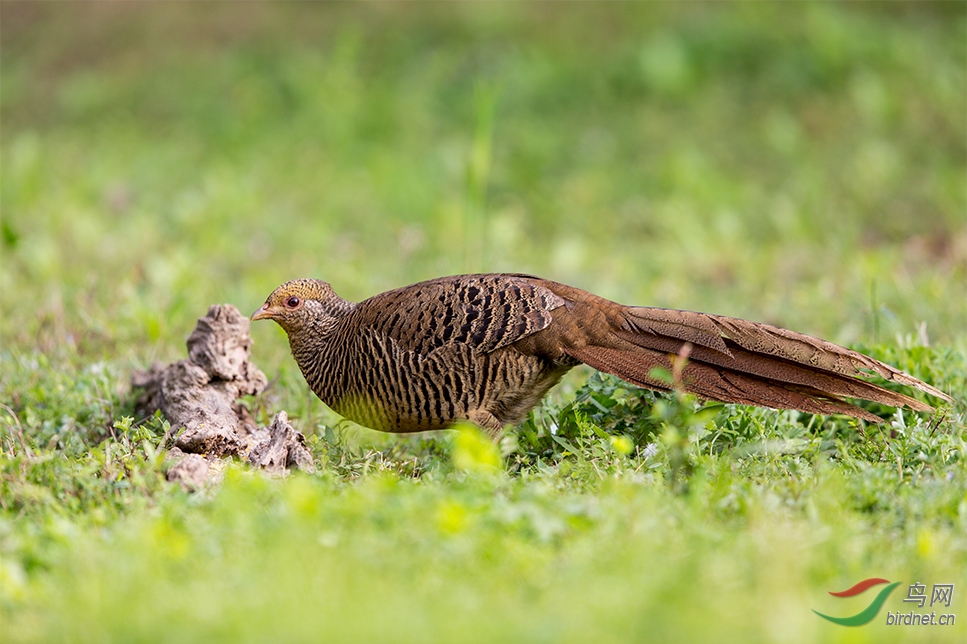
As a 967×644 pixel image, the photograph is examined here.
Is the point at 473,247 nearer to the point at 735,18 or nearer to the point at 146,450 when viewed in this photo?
the point at 146,450

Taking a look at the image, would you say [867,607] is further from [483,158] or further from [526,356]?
[483,158]

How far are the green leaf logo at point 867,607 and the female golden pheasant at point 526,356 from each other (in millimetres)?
1123

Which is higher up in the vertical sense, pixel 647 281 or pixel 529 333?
pixel 647 281

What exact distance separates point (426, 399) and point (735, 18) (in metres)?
8.93

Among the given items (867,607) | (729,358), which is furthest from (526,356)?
(867,607)

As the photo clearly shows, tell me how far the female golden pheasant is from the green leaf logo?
3.68 ft

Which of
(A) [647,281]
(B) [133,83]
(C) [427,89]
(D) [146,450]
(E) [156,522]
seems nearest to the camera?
(E) [156,522]

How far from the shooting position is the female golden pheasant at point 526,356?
3988 millimetres

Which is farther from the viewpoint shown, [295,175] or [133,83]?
[133,83]

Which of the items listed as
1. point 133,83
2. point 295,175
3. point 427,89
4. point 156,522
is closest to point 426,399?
point 156,522

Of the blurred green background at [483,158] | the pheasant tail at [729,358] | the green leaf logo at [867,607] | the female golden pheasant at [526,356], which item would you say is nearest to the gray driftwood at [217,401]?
the female golden pheasant at [526,356]

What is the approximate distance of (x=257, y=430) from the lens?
429cm

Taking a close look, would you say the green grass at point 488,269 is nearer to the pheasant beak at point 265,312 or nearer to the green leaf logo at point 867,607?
Answer: the green leaf logo at point 867,607

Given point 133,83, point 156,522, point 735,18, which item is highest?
point 735,18
